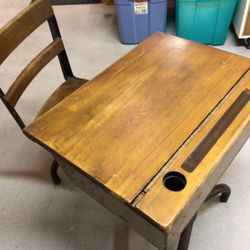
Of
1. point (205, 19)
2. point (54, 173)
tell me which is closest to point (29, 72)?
point (54, 173)

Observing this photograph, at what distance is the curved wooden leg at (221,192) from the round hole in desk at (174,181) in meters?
0.62

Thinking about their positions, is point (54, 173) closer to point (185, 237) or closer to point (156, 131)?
point (185, 237)

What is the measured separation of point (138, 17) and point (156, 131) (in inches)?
70.3

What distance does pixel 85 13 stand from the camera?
9.64ft

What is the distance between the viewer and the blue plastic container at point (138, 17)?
2143mm

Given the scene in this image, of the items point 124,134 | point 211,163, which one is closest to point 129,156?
point 124,134

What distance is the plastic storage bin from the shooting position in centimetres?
203

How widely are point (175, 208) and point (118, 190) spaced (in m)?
0.14

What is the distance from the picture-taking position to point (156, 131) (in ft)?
2.40

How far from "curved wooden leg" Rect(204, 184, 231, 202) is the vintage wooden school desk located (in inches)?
9.3

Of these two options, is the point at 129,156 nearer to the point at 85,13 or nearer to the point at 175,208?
the point at 175,208

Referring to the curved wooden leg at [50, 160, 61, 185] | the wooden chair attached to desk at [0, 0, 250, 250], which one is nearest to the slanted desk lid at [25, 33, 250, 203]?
the wooden chair attached to desk at [0, 0, 250, 250]

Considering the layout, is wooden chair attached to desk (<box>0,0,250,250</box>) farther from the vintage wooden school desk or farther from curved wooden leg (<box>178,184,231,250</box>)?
curved wooden leg (<box>178,184,231,250</box>)

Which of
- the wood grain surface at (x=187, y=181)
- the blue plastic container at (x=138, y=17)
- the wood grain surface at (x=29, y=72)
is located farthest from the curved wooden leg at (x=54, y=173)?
the blue plastic container at (x=138, y=17)
